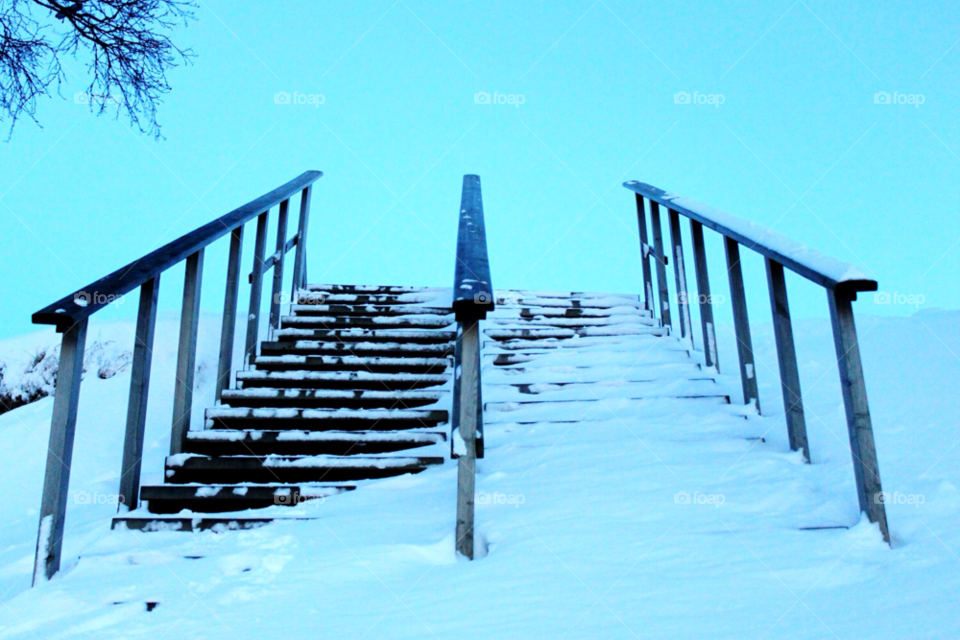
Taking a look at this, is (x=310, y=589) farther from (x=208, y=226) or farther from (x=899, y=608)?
(x=208, y=226)

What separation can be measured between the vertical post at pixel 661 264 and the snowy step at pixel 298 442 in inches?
80.2

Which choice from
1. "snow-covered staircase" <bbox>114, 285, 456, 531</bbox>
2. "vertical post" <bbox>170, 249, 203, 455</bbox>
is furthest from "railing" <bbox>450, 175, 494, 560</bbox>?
"vertical post" <bbox>170, 249, 203, 455</bbox>

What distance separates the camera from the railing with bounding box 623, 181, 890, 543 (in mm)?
2082

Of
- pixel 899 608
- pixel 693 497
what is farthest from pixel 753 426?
pixel 899 608

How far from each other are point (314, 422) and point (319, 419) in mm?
41

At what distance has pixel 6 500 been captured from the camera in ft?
10.9

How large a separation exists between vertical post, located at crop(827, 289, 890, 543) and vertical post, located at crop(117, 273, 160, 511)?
7.59ft

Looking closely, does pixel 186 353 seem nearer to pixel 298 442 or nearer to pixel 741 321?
pixel 298 442

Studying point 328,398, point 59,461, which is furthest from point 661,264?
point 59,461

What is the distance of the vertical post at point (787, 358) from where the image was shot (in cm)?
270

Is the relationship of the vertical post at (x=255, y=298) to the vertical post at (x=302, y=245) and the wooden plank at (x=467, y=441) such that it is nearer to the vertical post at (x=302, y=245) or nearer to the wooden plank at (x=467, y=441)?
the vertical post at (x=302, y=245)


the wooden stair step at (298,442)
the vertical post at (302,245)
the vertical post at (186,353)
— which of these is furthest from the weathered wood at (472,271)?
the vertical post at (302,245)

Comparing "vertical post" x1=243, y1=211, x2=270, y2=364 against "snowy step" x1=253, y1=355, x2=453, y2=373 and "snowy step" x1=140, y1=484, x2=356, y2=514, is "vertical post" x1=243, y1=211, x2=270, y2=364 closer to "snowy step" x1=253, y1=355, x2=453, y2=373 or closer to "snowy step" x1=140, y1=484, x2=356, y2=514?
"snowy step" x1=253, y1=355, x2=453, y2=373

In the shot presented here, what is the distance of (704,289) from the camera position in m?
3.77
